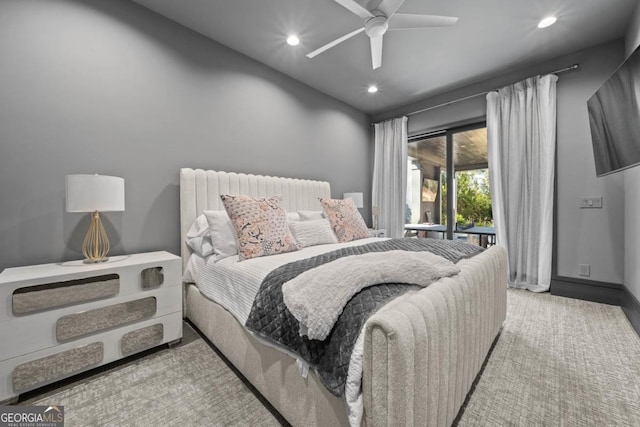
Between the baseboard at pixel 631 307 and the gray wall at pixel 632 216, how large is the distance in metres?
0.05

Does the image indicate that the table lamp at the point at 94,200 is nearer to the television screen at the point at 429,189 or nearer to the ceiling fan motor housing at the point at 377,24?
the ceiling fan motor housing at the point at 377,24

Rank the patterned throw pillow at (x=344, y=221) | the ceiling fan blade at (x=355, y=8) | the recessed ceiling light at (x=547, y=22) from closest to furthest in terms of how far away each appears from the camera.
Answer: the ceiling fan blade at (x=355, y=8)
the recessed ceiling light at (x=547, y=22)
the patterned throw pillow at (x=344, y=221)

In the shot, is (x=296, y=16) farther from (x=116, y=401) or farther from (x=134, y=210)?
(x=116, y=401)

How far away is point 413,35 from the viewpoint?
2557 millimetres

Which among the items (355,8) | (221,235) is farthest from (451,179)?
(221,235)

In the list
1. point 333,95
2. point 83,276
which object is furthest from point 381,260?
point 333,95

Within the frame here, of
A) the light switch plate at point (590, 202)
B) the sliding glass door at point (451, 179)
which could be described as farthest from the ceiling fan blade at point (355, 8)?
the light switch plate at point (590, 202)

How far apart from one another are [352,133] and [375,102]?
2.00ft

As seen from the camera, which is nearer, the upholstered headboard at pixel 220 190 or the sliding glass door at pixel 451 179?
the upholstered headboard at pixel 220 190

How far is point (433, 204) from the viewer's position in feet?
14.5

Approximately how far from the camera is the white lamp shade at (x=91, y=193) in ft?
5.33

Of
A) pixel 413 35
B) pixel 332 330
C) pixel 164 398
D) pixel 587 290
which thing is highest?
pixel 413 35

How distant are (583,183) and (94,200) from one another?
4.54 m

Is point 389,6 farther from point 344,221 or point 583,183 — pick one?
point 583,183
